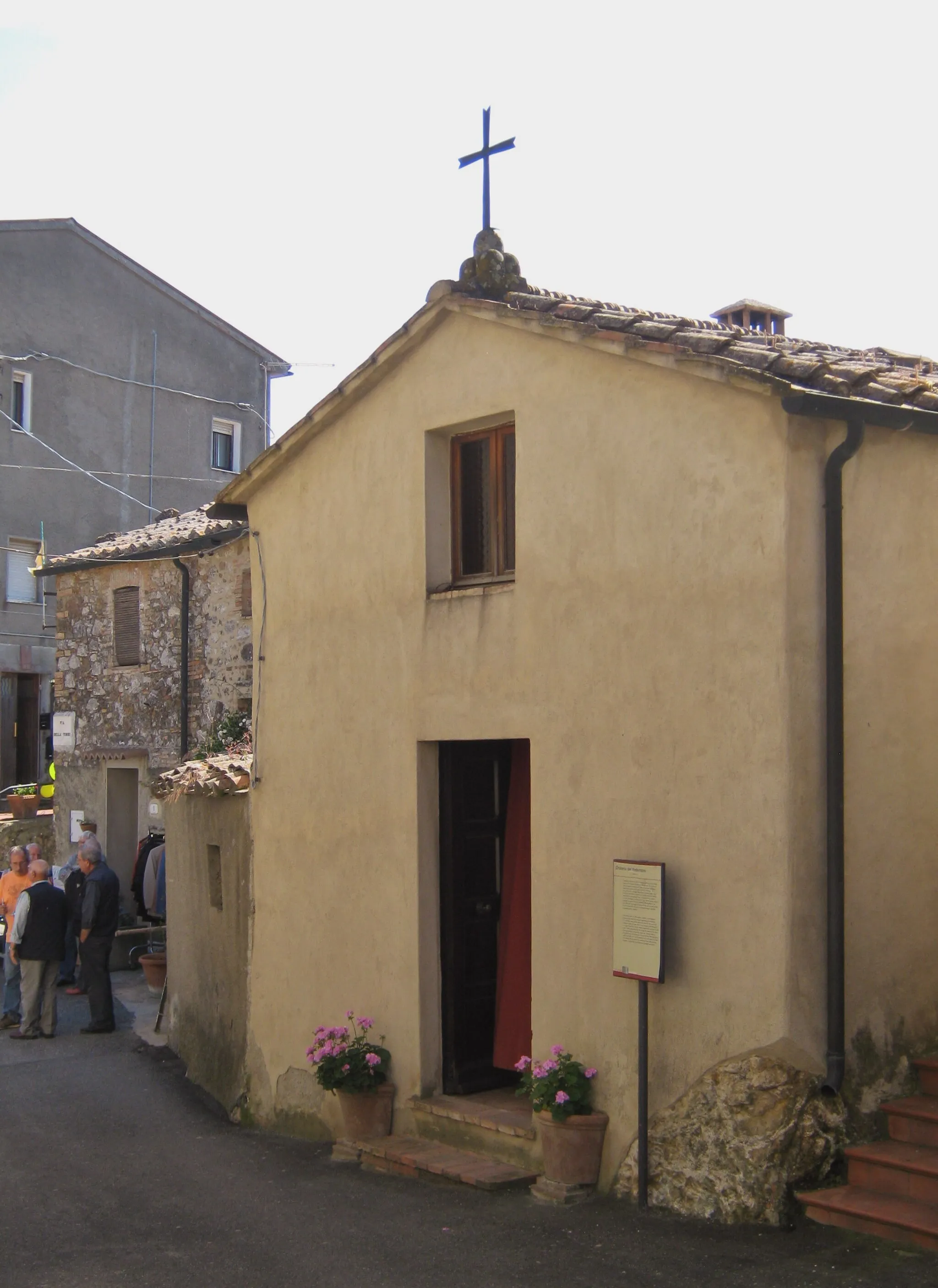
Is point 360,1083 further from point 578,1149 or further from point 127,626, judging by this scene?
point 127,626

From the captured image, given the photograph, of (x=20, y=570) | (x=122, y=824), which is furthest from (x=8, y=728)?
(x=122, y=824)

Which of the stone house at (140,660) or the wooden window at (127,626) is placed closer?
the stone house at (140,660)

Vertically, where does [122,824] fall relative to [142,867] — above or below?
above

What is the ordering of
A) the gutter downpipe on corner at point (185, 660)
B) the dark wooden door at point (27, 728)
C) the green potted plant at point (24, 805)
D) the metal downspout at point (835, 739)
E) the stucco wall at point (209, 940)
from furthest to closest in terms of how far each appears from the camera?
the dark wooden door at point (27, 728)
the green potted plant at point (24, 805)
the gutter downpipe on corner at point (185, 660)
the stucco wall at point (209, 940)
the metal downspout at point (835, 739)

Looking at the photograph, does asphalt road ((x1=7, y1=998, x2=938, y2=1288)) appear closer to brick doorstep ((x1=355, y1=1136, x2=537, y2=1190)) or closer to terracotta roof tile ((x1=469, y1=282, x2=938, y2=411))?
brick doorstep ((x1=355, y1=1136, x2=537, y2=1190))

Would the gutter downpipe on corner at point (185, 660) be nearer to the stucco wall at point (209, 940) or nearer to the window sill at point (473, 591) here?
the stucco wall at point (209, 940)

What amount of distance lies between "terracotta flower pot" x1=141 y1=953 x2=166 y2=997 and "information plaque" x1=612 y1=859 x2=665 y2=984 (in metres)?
9.26

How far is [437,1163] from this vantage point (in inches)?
324

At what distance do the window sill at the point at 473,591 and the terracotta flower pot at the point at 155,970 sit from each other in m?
8.03

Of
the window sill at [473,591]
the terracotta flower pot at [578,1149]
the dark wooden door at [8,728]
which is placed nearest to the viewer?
the terracotta flower pot at [578,1149]

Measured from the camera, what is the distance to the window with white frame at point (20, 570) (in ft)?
86.4

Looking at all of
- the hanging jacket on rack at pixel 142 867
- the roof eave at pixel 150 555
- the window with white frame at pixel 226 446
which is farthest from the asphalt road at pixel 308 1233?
the window with white frame at pixel 226 446

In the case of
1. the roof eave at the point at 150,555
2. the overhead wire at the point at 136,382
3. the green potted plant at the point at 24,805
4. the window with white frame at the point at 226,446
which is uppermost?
the overhead wire at the point at 136,382

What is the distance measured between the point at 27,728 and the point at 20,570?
3.36 m
